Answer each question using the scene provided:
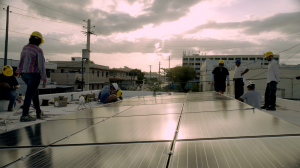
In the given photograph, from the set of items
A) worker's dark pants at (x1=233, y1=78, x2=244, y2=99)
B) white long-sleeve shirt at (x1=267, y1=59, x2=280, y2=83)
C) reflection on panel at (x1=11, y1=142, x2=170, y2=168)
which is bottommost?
reflection on panel at (x1=11, y1=142, x2=170, y2=168)

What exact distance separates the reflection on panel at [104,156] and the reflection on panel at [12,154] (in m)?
0.09

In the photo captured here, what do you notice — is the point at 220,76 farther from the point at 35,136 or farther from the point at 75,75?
the point at 75,75

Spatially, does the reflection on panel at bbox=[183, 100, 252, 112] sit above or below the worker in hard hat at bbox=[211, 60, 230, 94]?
below

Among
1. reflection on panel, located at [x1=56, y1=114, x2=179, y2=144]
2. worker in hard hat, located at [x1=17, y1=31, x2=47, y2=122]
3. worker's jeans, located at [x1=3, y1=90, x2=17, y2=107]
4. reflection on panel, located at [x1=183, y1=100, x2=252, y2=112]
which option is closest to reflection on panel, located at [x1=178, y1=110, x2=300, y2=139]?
reflection on panel, located at [x1=56, y1=114, x2=179, y2=144]

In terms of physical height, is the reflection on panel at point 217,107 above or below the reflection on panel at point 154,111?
above

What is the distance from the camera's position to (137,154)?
1072 mm

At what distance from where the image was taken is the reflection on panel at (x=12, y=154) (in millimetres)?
1117

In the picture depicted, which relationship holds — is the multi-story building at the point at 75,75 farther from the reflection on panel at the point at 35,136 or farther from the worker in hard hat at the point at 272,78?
the reflection on panel at the point at 35,136

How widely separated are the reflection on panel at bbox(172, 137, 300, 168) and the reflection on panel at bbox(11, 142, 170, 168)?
0.12m

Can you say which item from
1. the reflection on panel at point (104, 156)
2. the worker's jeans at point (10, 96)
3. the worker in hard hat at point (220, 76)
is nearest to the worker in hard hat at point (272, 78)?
the worker in hard hat at point (220, 76)

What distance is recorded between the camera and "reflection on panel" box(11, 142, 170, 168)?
38.3 inches

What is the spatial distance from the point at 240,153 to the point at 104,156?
738mm

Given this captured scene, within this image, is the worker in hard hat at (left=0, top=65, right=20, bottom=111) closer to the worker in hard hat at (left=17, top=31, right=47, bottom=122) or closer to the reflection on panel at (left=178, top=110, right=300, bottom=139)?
the worker in hard hat at (left=17, top=31, right=47, bottom=122)

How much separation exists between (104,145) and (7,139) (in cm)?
94
